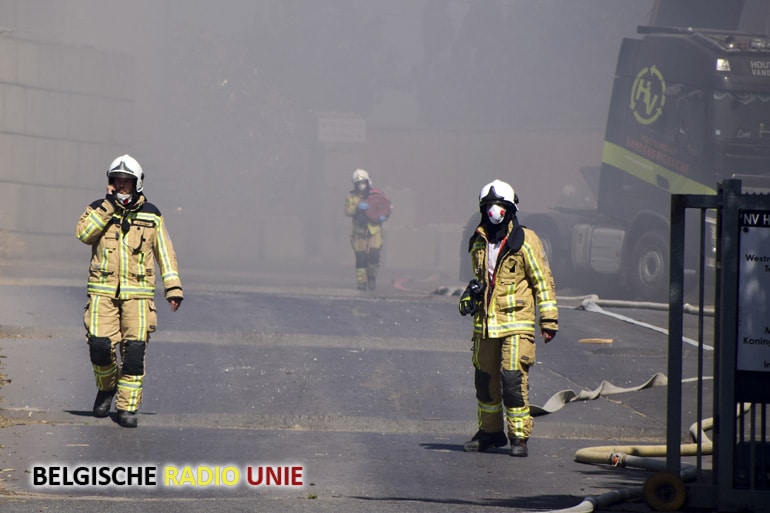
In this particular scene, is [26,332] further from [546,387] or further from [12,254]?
[12,254]

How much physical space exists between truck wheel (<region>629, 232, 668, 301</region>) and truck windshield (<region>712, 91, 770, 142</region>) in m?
2.10

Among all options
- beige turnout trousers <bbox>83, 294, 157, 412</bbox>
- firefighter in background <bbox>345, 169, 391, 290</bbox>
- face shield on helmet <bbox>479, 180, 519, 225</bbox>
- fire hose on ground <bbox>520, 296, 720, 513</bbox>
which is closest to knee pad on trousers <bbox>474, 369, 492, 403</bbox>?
fire hose on ground <bbox>520, 296, 720, 513</bbox>

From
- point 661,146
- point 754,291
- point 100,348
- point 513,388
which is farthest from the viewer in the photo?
point 661,146

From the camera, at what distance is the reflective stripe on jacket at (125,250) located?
8.27 metres

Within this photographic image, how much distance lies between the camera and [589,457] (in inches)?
292

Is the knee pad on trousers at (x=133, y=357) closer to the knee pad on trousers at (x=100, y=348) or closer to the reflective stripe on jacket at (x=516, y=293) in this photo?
the knee pad on trousers at (x=100, y=348)

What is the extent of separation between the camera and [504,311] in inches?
305

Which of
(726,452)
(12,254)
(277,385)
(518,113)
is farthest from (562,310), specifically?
Result: (518,113)

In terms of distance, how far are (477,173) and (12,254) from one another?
49.9ft

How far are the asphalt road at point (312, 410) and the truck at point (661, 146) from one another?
435 centimetres

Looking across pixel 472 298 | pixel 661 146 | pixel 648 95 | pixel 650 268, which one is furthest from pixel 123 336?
pixel 648 95

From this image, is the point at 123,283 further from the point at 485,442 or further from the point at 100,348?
the point at 485,442

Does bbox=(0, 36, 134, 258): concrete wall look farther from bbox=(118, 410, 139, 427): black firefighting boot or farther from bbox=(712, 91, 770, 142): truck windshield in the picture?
bbox=(118, 410, 139, 427): black firefighting boot

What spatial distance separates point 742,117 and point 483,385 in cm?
1188
